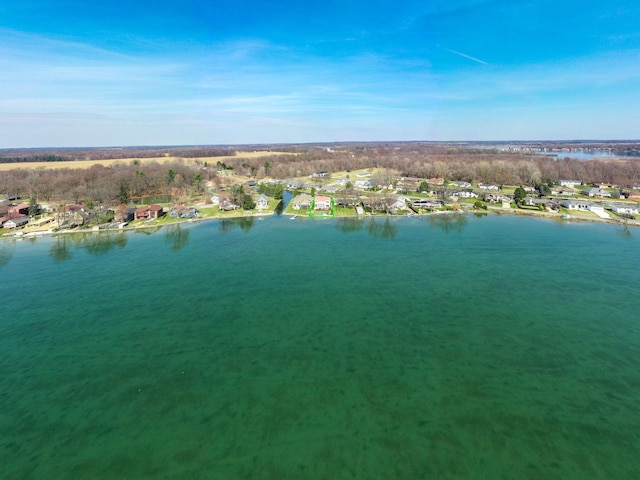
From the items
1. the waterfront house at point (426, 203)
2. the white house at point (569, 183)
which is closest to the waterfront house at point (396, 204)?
the waterfront house at point (426, 203)

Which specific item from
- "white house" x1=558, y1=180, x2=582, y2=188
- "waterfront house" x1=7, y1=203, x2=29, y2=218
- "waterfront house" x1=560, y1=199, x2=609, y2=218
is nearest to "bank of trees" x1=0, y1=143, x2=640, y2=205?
"white house" x1=558, y1=180, x2=582, y2=188

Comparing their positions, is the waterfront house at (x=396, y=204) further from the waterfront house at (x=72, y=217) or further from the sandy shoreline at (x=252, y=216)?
the waterfront house at (x=72, y=217)

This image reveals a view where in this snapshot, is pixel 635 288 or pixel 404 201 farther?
pixel 404 201

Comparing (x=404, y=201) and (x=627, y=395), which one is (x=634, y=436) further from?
(x=404, y=201)

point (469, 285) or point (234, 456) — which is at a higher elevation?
point (469, 285)

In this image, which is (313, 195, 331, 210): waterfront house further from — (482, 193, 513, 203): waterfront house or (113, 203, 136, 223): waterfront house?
A: (482, 193, 513, 203): waterfront house

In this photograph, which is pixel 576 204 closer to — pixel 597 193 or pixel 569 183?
pixel 597 193

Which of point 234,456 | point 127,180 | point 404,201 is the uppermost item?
point 127,180

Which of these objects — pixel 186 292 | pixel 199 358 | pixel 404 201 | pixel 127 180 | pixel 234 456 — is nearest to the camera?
pixel 234 456

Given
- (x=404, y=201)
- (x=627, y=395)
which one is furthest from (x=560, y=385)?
(x=404, y=201)
